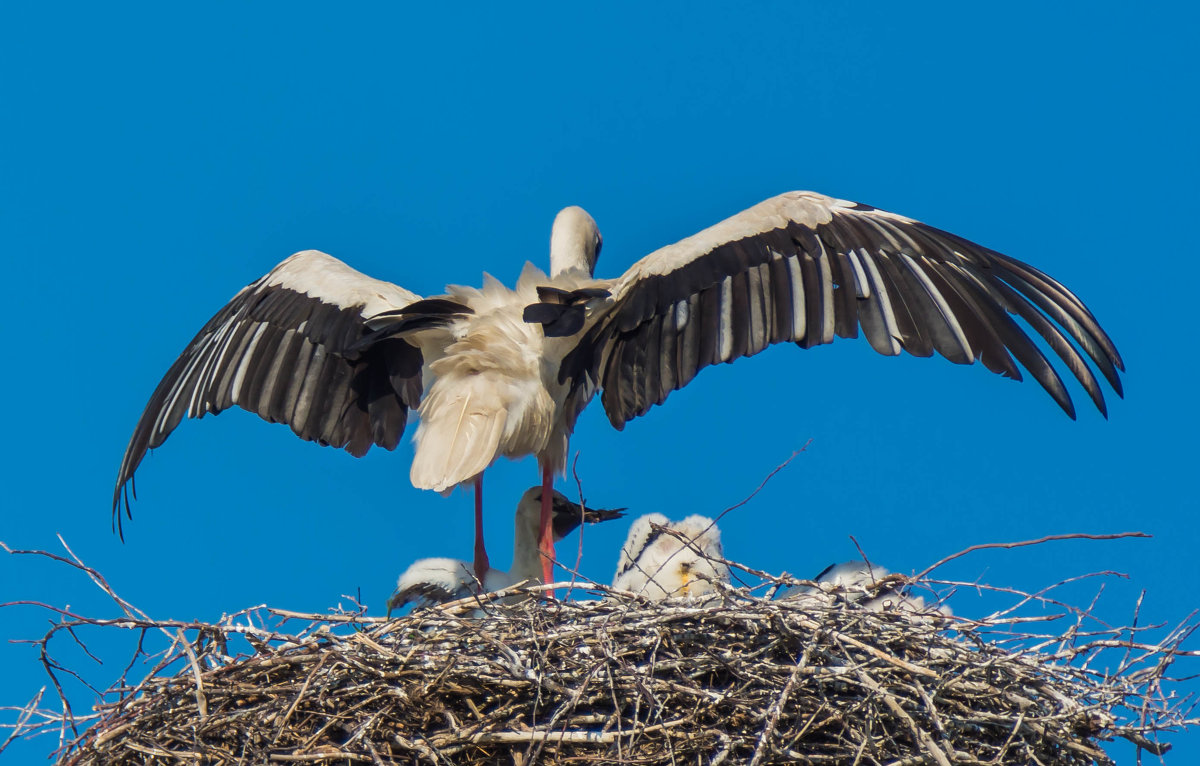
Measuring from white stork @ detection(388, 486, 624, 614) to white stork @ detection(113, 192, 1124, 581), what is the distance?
0.35 m

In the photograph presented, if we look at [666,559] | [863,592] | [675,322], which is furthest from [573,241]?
[863,592]

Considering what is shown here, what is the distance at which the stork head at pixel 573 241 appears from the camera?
8.00 metres

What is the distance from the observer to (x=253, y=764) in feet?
18.0

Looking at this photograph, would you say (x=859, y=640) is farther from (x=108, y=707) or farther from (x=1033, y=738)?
(x=108, y=707)

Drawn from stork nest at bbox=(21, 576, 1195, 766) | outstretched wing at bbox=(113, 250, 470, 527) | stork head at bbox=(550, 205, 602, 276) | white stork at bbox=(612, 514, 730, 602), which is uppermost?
Result: stork head at bbox=(550, 205, 602, 276)

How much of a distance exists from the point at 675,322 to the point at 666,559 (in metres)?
1.29

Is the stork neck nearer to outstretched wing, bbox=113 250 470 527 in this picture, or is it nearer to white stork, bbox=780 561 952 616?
outstretched wing, bbox=113 250 470 527

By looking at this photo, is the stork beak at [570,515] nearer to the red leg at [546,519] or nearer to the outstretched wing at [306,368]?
the red leg at [546,519]

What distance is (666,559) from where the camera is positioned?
25.2 feet

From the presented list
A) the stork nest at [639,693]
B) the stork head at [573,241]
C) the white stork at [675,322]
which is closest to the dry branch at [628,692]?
the stork nest at [639,693]

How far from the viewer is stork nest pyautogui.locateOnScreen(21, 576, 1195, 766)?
5375 millimetres

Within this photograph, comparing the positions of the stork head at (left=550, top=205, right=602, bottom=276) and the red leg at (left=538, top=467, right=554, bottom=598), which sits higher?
the stork head at (left=550, top=205, right=602, bottom=276)

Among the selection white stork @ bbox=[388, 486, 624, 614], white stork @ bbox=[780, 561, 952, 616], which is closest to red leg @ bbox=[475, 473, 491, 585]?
white stork @ bbox=[388, 486, 624, 614]

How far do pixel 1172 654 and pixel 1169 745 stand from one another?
0.30m
